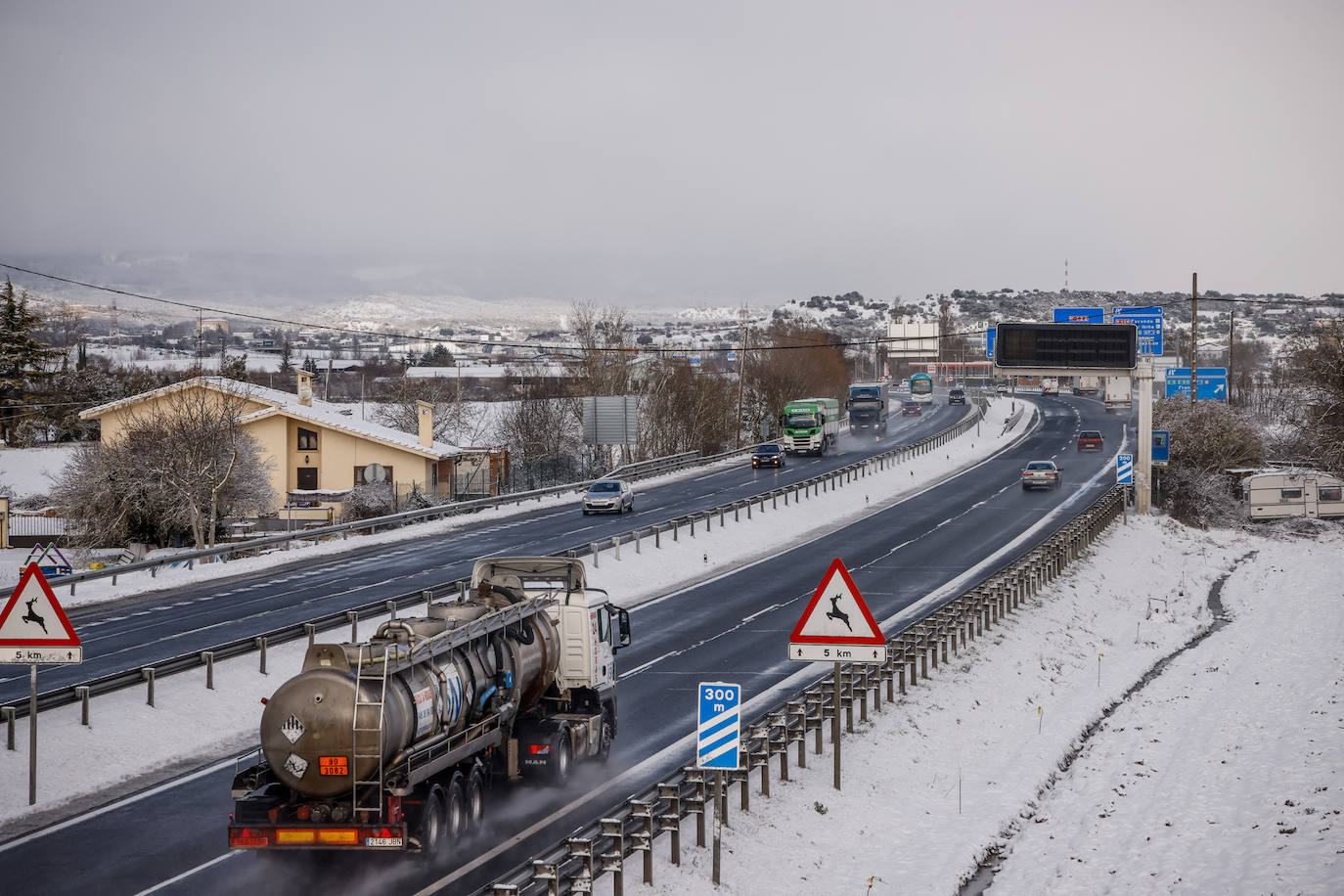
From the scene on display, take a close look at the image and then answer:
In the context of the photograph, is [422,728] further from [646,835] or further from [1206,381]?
[1206,381]

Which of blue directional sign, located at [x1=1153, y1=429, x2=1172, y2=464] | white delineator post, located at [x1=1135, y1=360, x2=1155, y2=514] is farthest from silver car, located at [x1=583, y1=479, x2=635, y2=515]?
blue directional sign, located at [x1=1153, y1=429, x2=1172, y2=464]

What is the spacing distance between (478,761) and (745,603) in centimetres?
2018

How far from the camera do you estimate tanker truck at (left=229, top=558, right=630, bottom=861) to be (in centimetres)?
1262

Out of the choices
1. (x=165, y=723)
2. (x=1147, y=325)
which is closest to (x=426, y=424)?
(x=1147, y=325)

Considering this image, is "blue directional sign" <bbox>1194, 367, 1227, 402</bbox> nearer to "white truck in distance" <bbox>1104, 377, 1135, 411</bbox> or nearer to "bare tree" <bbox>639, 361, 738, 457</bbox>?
"white truck in distance" <bbox>1104, 377, 1135, 411</bbox>

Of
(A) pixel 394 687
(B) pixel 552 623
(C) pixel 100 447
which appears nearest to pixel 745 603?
(B) pixel 552 623

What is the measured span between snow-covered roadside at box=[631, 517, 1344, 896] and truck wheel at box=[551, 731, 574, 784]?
265 centimetres

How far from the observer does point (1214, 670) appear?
30047 millimetres

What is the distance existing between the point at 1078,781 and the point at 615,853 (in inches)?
412

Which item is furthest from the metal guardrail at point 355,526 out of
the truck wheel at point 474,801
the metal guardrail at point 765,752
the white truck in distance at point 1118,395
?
the white truck in distance at point 1118,395

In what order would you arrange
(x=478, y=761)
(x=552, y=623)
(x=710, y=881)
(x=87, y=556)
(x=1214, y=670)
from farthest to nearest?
(x=87, y=556) → (x=1214, y=670) → (x=552, y=623) → (x=478, y=761) → (x=710, y=881)

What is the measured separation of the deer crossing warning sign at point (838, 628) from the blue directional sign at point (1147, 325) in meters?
54.9

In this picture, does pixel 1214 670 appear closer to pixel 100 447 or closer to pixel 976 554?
pixel 976 554

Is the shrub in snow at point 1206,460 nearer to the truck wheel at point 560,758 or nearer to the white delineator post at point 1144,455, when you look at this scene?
the white delineator post at point 1144,455
